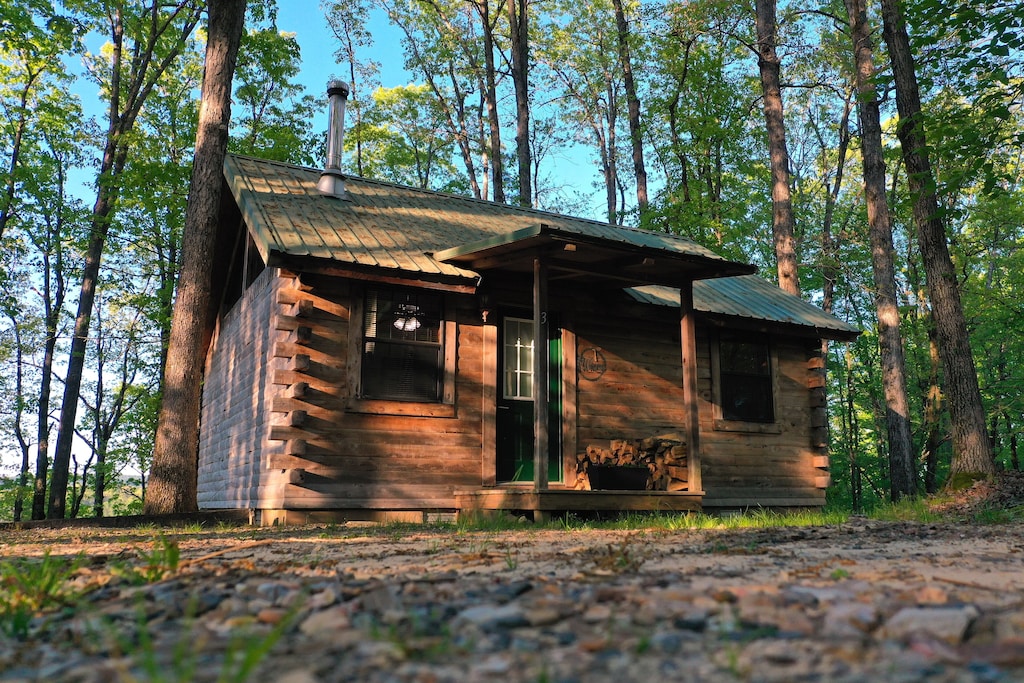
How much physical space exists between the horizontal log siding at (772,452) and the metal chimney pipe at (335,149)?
5970 mm

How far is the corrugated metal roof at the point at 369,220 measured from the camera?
9.34m

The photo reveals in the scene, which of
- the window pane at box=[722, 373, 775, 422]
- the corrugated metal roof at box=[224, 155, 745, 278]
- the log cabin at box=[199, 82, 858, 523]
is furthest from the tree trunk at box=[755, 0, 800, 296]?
the window pane at box=[722, 373, 775, 422]

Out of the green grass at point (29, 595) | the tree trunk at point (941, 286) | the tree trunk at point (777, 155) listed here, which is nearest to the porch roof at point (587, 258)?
the tree trunk at point (941, 286)

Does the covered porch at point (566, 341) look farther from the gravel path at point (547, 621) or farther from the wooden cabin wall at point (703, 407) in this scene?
the gravel path at point (547, 621)

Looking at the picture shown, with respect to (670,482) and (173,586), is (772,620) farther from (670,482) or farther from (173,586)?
(670,482)

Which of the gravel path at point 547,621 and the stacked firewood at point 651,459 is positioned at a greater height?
the stacked firewood at point 651,459

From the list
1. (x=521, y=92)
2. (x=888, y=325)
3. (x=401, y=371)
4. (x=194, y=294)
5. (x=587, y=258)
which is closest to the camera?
(x=587, y=258)

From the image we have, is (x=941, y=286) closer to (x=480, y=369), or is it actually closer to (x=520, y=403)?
(x=520, y=403)

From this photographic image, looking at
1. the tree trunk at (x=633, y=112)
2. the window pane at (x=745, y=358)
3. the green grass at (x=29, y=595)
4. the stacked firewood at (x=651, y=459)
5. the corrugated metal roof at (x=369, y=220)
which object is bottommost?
the green grass at (x=29, y=595)

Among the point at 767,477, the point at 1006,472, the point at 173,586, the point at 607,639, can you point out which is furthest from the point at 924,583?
the point at 767,477

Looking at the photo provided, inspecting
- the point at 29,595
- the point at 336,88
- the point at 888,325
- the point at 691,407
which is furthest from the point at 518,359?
the point at 888,325

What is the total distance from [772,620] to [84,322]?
21.8 m

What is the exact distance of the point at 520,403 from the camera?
10867mm

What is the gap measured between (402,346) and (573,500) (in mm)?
2894
